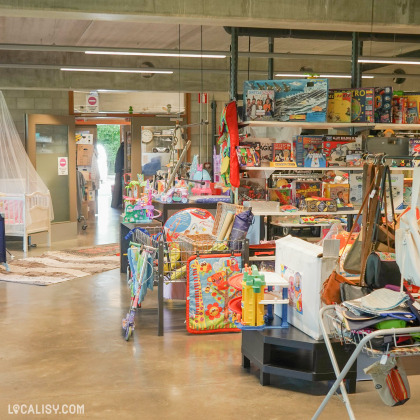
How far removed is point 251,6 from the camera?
7496 millimetres

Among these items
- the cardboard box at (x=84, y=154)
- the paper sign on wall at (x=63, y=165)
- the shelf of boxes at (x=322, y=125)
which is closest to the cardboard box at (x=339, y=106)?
the shelf of boxes at (x=322, y=125)

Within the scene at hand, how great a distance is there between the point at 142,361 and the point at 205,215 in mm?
2313

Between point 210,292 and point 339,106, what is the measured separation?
2.90 meters

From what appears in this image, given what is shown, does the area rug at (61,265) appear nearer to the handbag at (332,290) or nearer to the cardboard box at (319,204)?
the cardboard box at (319,204)

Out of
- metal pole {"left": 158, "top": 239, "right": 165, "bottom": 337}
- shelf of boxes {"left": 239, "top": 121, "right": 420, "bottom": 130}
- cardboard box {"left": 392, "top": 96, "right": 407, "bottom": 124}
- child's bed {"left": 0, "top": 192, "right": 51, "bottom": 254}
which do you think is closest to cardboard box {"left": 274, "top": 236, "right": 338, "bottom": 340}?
metal pole {"left": 158, "top": 239, "right": 165, "bottom": 337}

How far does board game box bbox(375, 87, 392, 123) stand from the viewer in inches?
305

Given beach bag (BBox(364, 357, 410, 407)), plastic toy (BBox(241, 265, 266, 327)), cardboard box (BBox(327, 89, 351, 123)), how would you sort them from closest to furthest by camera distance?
beach bag (BBox(364, 357, 410, 407)) < plastic toy (BBox(241, 265, 266, 327)) < cardboard box (BBox(327, 89, 351, 123))

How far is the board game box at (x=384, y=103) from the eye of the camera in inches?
305

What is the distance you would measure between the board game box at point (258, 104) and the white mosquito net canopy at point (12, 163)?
5.69 meters

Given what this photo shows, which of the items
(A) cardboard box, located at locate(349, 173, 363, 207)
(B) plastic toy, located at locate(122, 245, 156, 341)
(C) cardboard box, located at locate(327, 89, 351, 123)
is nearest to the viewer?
(B) plastic toy, located at locate(122, 245, 156, 341)

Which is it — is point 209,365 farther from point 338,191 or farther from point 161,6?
point 161,6

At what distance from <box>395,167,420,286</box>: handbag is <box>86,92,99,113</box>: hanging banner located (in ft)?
42.5

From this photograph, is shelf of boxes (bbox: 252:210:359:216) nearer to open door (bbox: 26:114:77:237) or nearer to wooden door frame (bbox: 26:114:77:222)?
open door (bbox: 26:114:77:237)

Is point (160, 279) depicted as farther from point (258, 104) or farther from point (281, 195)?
point (258, 104)
